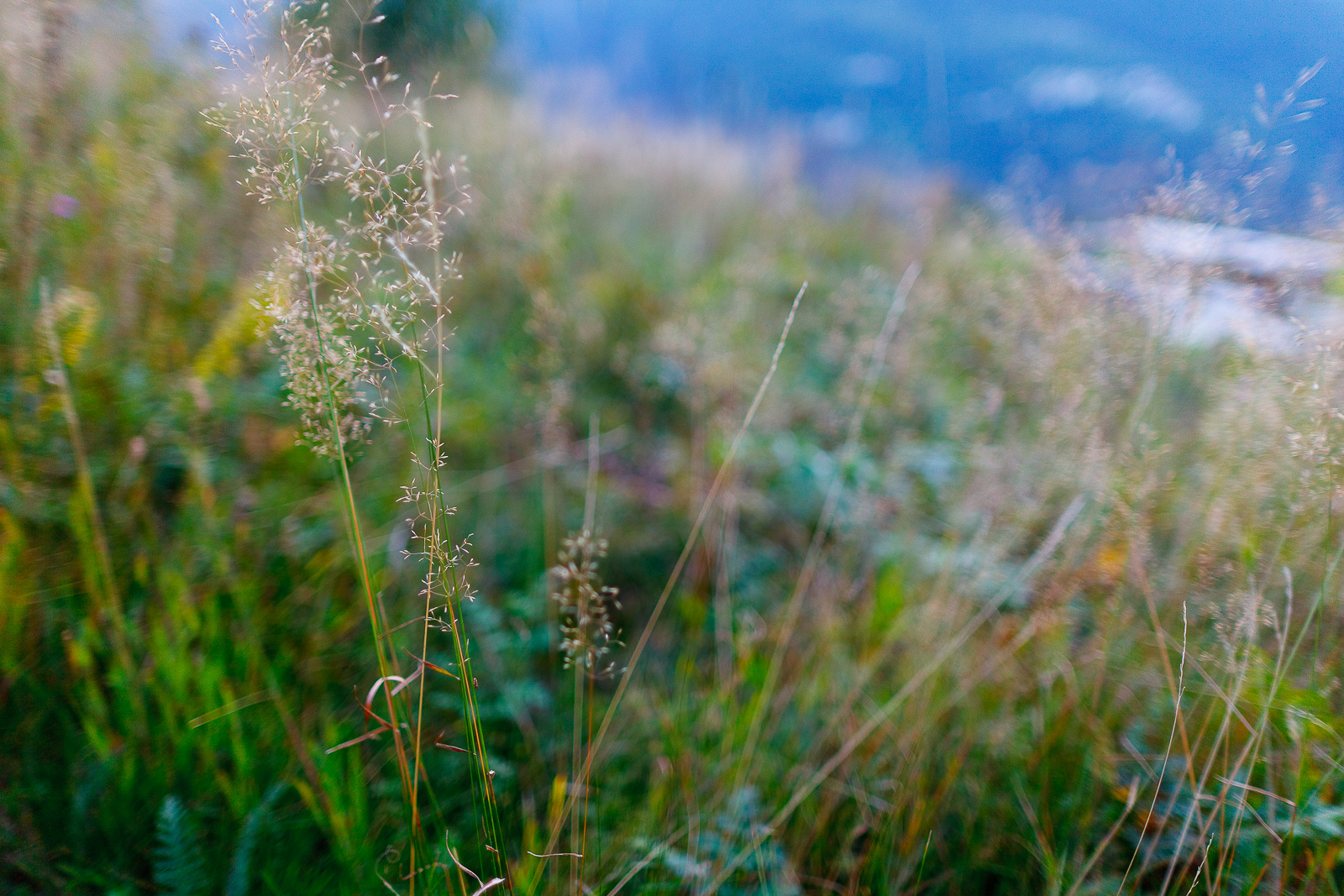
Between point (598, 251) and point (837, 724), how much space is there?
2.82 metres

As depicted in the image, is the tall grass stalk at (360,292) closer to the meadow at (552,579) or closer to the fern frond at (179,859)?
the meadow at (552,579)

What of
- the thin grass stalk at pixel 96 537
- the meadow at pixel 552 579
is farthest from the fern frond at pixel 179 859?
the thin grass stalk at pixel 96 537

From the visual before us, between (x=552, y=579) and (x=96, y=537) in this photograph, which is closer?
(x=96, y=537)

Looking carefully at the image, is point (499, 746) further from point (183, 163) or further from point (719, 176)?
point (719, 176)

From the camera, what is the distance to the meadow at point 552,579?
934mm

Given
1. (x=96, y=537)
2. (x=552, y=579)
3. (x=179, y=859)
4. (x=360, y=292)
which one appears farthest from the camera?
(x=552, y=579)

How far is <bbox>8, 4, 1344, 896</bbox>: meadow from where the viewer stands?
93 cm

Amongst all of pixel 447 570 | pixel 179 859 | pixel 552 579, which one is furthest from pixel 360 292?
pixel 552 579

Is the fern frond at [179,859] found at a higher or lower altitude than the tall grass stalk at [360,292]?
lower

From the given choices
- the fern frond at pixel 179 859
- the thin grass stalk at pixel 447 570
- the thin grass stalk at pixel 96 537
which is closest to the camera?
the thin grass stalk at pixel 447 570

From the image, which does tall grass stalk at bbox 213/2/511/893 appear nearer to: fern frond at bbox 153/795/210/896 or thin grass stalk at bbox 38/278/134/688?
fern frond at bbox 153/795/210/896

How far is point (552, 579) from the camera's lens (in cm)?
167

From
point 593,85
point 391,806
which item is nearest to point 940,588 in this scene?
point 391,806

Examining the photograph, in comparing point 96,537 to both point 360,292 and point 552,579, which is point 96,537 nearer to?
point 552,579
